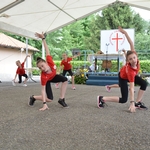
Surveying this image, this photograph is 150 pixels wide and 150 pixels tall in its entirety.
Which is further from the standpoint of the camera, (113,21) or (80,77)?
(113,21)

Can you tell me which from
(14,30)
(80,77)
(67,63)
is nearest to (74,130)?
(67,63)

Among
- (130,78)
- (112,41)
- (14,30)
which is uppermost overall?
(14,30)

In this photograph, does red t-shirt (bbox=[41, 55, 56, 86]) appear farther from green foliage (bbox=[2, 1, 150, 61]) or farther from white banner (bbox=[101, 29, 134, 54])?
green foliage (bbox=[2, 1, 150, 61])

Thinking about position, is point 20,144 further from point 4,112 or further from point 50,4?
point 50,4

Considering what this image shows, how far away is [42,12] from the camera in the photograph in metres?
10.8

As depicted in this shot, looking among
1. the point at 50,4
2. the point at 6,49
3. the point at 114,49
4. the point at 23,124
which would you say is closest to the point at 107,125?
the point at 23,124

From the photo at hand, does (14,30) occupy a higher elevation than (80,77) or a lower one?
higher

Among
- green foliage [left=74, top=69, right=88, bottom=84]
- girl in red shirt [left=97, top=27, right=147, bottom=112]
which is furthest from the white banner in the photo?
girl in red shirt [left=97, top=27, right=147, bottom=112]

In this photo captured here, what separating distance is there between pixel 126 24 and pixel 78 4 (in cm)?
1597

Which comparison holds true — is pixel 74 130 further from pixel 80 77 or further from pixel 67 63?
pixel 80 77

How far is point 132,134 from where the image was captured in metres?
2.53

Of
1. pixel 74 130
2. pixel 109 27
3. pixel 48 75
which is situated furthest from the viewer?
pixel 109 27

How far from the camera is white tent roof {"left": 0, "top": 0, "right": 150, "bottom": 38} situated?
30.5 ft

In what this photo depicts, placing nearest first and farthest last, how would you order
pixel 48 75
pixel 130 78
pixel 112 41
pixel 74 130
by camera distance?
1. pixel 74 130
2. pixel 130 78
3. pixel 48 75
4. pixel 112 41
